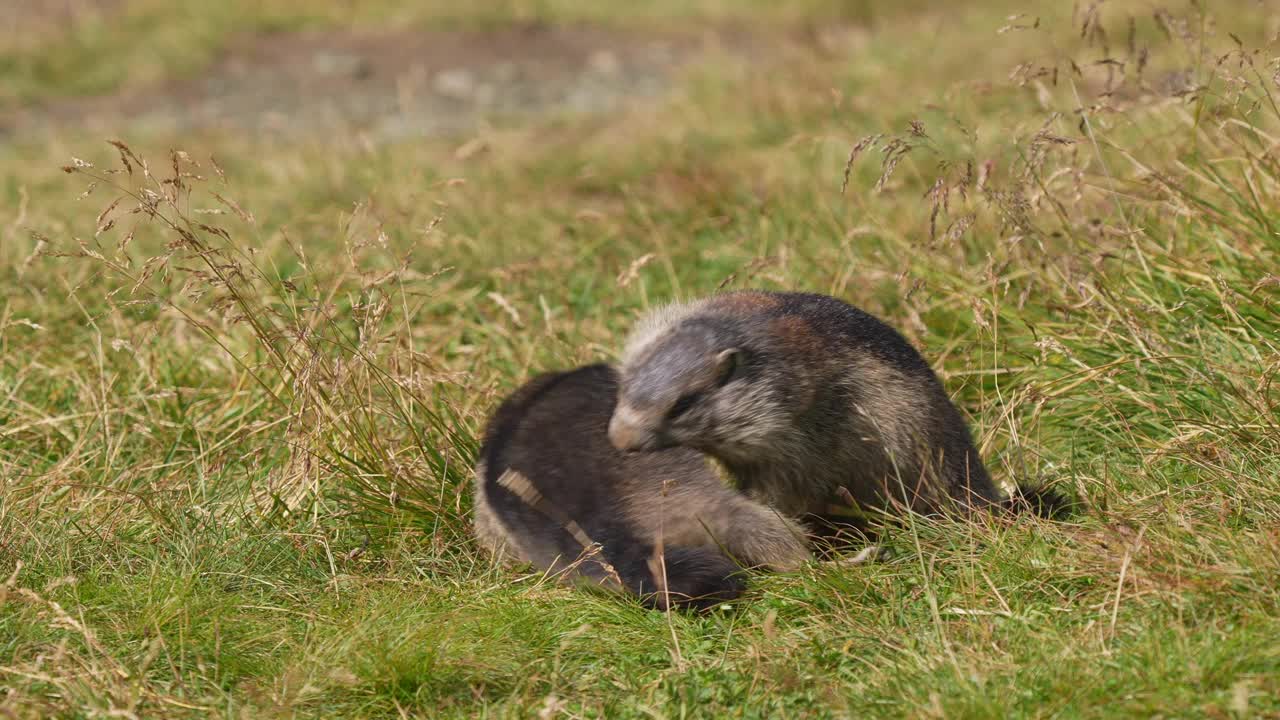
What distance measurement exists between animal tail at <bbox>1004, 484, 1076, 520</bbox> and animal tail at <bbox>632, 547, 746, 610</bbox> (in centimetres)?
83

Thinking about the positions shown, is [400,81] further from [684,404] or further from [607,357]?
[684,404]

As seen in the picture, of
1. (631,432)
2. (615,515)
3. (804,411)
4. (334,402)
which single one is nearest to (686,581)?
(615,515)

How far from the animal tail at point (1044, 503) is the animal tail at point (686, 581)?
833 millimetres

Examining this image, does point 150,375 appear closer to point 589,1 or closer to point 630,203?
point 630,203

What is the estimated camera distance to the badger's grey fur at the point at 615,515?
3.15 metres

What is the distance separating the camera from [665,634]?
3066 millimetres

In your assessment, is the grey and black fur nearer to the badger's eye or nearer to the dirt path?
the badger's eye

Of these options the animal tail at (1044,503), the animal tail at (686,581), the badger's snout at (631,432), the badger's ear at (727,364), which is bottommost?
the animal tail at (1044,503)

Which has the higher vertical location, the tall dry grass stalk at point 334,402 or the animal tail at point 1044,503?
the tall dry grass stalk at point 334,402

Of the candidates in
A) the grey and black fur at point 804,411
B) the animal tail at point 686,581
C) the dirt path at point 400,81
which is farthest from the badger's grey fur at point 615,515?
the dirt path at point 400,81

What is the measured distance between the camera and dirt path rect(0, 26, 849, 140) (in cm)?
1053

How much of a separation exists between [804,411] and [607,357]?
132 centimetres

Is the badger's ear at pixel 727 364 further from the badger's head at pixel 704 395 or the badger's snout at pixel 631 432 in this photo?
the badger's snout at pixel 631 432

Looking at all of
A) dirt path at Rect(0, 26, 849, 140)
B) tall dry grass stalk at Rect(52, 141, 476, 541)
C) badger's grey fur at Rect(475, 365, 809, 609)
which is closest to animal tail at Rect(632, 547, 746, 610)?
badger's grey fur at Rect(475, 365, 809, 609)
